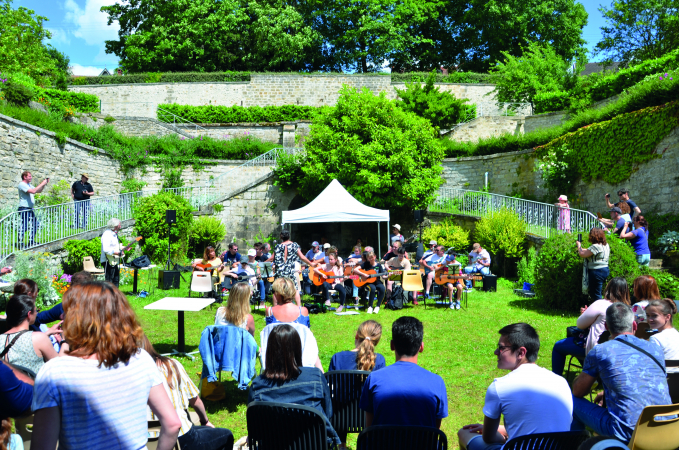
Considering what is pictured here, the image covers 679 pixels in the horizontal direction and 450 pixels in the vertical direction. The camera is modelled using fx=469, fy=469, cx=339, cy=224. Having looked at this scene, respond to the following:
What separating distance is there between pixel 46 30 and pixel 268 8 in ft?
40.0


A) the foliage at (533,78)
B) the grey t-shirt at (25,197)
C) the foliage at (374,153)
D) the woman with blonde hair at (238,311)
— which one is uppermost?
the foliage at (533,78)

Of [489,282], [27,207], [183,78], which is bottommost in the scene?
[489,282]

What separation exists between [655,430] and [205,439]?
254cm

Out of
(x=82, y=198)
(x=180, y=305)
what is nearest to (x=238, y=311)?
(x=180, y=305)

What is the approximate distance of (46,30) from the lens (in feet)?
82.6

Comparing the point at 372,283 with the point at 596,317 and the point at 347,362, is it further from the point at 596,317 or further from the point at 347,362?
the point at 347,362

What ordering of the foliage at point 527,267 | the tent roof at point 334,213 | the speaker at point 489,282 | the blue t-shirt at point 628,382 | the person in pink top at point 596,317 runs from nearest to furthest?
the blue t-shirt at point 628,382, the person in pink top at point 596,317, the speaker at point 489,282, the foliage at point 527,267, the tent roof at point 334,213

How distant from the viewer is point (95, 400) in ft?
5.72

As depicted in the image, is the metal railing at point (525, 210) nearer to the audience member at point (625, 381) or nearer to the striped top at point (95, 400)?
the audience member at point (625, 381)

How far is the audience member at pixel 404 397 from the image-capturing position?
2.65 metres

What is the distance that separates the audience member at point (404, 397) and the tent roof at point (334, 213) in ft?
29.6


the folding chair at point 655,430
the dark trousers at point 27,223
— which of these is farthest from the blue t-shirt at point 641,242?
the dark trousers at point 27,223

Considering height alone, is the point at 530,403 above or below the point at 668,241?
below

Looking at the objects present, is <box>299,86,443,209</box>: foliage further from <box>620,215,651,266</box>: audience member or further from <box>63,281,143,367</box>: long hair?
<box>63,281,143,367</box>: long hair
